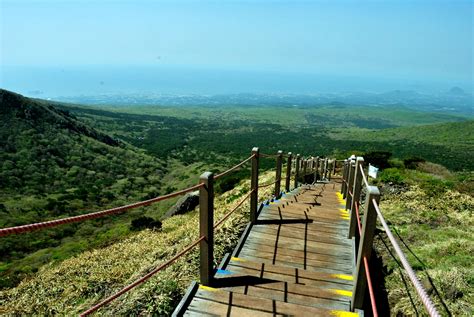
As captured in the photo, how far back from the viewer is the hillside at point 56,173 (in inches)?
1505

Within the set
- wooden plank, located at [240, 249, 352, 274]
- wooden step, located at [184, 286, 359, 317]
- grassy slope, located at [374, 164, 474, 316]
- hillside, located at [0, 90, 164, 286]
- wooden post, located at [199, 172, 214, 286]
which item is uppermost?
wooden post, located at [199, 172, 214, 286]

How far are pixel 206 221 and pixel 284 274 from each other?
1498 mm

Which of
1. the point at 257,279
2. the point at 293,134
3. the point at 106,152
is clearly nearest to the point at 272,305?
the point at 257,279

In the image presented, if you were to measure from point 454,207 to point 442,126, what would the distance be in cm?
12154

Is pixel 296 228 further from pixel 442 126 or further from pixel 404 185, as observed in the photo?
A: pixel 442 126

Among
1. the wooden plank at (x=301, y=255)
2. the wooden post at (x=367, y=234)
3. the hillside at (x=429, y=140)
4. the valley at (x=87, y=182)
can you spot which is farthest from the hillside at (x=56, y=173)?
the hillside at (x=429, y=140)

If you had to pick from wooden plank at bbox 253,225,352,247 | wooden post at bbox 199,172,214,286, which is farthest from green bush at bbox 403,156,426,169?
wooden post at bbox 199,172,214,286

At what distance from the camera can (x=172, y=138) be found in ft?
501

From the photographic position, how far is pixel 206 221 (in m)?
4.42

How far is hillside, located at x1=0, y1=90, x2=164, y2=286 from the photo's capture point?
38219 millimetres

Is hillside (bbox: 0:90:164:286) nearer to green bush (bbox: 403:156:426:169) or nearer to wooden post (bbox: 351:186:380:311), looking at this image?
green bush (bbox: 403:156:426:169)

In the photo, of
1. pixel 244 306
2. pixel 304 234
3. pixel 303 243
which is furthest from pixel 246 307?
pixel 304 234

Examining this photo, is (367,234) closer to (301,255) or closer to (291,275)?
(291,275)

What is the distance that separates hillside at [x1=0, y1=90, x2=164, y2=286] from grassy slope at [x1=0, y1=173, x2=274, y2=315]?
2294 centimetres
